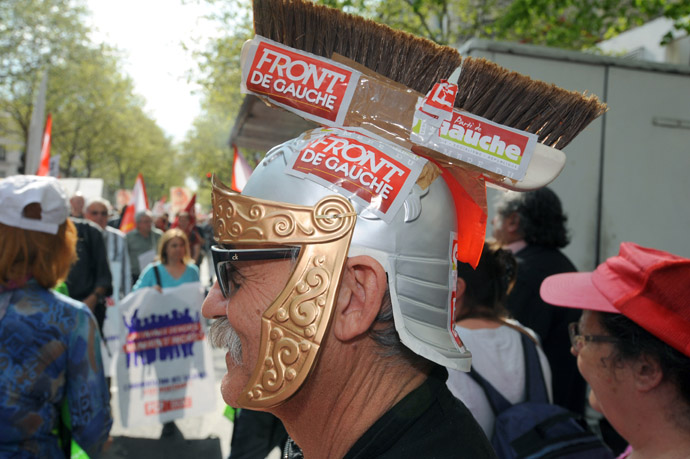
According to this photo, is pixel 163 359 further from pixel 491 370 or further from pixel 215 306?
pixel 215 306

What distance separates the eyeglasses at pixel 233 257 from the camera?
129cm

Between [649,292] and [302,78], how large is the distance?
4.02ft

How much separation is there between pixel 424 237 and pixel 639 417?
1.05m

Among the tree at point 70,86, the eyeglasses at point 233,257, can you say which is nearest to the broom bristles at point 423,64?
the eyeglasses at point 233,257

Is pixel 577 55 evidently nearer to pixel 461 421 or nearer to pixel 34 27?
pixel 461 421

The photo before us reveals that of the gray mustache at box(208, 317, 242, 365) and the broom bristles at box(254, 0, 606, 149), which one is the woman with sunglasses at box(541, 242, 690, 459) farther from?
the gray mustache at box(208, 317, 242, 365)

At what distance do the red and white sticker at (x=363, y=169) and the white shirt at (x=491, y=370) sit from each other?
1.26 metres

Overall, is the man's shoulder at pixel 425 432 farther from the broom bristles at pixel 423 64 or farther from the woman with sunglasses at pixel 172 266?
the woman with sunglasses at pixel 172 266

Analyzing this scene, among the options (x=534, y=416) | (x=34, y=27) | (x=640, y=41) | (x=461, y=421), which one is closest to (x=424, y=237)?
(x=461, y=421)

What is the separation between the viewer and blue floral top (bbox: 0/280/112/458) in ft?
7.45

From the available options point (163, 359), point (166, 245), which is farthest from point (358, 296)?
point (166, 245)

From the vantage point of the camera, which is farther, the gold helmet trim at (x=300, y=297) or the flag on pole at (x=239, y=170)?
the flag on pole at (x=239, y=170)

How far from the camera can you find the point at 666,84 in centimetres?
518

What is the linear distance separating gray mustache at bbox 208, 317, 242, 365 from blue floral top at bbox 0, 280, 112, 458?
1266 mm
